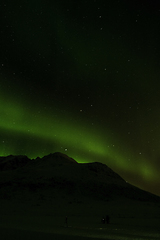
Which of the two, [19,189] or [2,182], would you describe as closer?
[19,189]

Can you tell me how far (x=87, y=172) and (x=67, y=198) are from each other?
44.0 m

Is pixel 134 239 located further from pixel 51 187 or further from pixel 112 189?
pixel 112 189

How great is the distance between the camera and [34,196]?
6812cm

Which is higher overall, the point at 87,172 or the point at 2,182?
the point at 87,172

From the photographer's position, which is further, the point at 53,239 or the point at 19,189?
the point at 19,189

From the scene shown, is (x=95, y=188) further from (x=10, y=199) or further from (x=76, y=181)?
(x=10, y=199)

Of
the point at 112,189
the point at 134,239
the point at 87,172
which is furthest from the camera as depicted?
the point at 87,172

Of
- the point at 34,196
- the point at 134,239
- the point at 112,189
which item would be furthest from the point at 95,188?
the point at 134,239

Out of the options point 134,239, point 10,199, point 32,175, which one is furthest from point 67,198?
point 134,239

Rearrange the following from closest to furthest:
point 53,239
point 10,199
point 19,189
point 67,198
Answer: point 53,239, point 10,199, point 67,198, point 19,189

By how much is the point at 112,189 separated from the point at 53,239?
77.6 m

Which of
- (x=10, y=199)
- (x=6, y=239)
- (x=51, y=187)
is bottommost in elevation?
(x=6, y=239)

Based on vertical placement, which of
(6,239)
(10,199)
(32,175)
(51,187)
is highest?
(32,175)

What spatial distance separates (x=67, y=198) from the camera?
68.9m
